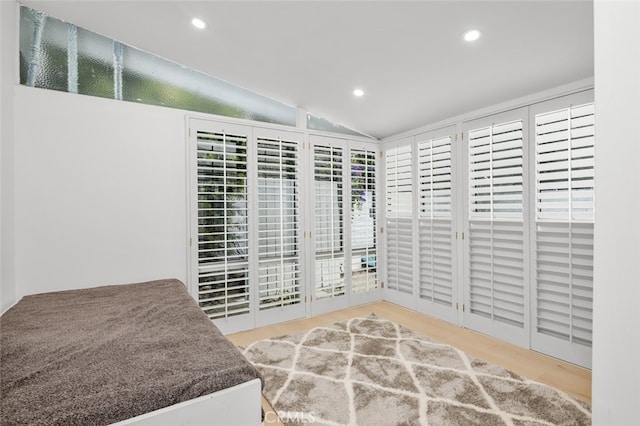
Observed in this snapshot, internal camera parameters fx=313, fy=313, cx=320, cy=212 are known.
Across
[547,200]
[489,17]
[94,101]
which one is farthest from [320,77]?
[547,200]

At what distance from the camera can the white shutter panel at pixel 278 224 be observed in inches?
125

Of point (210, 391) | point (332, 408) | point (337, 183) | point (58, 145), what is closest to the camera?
point (210, 391)

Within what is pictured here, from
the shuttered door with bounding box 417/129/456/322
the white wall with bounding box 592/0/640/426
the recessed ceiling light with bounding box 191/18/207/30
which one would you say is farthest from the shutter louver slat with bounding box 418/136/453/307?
the white wall with bounding box 592/0/640/426

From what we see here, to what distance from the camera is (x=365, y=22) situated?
1.88 m

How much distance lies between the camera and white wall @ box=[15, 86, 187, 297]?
2314mm

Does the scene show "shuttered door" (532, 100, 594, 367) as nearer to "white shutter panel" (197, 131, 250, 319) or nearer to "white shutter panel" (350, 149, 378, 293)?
"white shutter panel" (350, 149, 378, 293)

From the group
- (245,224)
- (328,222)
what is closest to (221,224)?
(245,224)

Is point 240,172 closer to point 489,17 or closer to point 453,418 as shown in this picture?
point 489,17

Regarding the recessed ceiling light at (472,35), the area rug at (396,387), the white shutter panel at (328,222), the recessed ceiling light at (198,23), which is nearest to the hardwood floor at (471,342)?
the area rug at (396,387)

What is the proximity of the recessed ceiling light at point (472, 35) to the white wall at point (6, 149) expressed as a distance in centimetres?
296

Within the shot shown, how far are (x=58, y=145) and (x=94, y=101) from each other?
445 mm

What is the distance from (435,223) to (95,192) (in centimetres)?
317

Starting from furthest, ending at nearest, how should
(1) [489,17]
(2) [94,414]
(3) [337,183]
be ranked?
(3) [337,183] < (1) [489,17] < (2) [94,414]

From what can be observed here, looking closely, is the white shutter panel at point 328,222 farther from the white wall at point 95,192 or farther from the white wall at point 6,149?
the white wall at point 6,149
